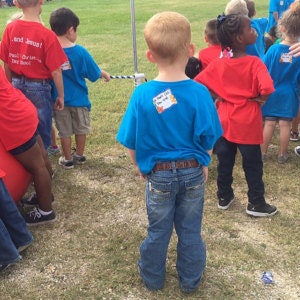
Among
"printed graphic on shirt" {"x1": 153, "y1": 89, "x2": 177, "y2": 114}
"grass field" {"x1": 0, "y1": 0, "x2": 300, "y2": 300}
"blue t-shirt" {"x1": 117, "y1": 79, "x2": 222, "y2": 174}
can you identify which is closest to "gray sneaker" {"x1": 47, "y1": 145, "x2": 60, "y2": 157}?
"grass field" {"x1": 0, "y1": 0, "x2": 300, "y2": 300}

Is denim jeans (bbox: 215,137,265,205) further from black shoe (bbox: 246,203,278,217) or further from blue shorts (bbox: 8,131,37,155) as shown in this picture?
blue shorts (bbox: 8,131,37,155)

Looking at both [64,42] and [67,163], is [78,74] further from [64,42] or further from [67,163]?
[67,163]

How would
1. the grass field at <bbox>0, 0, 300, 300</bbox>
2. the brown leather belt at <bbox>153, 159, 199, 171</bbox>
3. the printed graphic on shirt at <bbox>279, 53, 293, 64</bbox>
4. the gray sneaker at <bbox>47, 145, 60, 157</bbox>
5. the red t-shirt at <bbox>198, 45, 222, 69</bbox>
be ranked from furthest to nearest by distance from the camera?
the gray sneaker at <bbox>47, 145, 60, 157</bbox> → the red t-shirt at <bbox>198, 45, 222, 69</bbox> → the printed graphic on shirt at <bbox>279, 53, 293, 64</bbox> → the grass field at <bbox>0, 0, 300, 300</bbox> → the brown leather belt at <bbox>153, 159, 199, 171</bbox>

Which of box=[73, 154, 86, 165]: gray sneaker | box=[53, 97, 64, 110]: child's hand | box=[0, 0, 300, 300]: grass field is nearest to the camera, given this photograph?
box=[0, 0, 300, 300]: grass field

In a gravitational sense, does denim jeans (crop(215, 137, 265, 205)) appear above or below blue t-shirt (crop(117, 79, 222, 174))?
below

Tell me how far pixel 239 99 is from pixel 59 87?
163cm

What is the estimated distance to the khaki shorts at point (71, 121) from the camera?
15.3ft

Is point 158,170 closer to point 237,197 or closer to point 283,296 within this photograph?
point 283,296

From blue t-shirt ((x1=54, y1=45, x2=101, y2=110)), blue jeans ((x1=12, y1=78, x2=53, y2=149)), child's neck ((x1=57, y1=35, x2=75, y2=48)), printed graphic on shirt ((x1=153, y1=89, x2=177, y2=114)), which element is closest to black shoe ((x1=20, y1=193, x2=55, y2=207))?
blue jeans ((x1=12, y1=78, x2=53, y2=149))

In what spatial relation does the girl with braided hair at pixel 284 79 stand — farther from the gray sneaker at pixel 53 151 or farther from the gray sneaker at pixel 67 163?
the gray sneaker at pixel 53 151

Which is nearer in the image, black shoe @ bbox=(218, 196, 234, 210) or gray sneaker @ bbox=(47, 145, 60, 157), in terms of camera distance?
black shoe @ bbox=(218, 196, 234, 210)

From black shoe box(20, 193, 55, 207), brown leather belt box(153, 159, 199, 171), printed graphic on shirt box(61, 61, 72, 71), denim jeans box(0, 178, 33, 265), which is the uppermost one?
printed graphic on shirt box(61, 61, 72, 71)

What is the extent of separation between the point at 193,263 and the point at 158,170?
696mm

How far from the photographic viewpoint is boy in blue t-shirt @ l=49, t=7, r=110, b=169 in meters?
4.30
